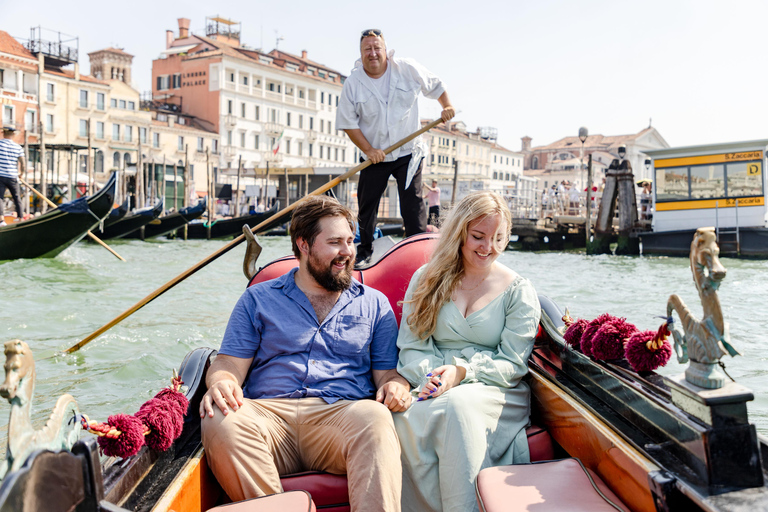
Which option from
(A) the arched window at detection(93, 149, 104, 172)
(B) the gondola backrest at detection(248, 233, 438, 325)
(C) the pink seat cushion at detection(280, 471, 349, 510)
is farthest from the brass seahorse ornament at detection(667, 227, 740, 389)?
(A) the arched window at detection(93, 149, 104, 172)

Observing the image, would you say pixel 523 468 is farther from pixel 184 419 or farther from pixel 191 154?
pixel 191 154

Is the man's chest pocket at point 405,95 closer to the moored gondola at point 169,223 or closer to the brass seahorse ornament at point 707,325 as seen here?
the brass seahorse ornament at point 707,325

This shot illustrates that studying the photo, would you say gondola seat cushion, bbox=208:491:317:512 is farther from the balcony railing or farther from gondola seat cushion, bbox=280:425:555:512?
the balcony railing

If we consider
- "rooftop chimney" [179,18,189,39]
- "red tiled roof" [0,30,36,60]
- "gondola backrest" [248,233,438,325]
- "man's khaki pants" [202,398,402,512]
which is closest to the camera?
"man's khaki pants" [202,398,402,512]

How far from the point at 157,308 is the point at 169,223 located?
10574 millimetres

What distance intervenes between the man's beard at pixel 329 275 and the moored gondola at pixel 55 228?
23.7ft

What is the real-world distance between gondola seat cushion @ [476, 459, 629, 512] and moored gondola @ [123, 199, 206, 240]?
1485 centimetres

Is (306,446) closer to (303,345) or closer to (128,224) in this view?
(303,345)

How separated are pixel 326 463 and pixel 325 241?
0.51 m

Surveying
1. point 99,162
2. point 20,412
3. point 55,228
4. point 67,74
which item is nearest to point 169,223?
point 55,228

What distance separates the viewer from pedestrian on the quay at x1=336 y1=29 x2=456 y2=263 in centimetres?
268

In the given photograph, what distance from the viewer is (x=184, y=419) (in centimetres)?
143

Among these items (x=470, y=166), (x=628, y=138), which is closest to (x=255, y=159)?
(x=470, y=166)

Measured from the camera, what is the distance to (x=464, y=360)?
159 centimetres
